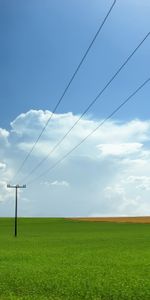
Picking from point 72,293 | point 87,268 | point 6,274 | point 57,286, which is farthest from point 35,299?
point 87,268

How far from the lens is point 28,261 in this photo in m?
36.7

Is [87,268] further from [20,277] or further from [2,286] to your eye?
[2,286]

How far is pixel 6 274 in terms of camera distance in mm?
28500

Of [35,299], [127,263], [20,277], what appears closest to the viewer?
[35,299]

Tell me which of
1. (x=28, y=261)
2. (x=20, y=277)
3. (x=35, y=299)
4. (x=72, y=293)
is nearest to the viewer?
(x=35, y=299)

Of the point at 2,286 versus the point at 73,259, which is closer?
the point at 2,286

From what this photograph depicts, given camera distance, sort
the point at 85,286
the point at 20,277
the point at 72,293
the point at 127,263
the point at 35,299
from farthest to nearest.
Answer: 1. the point at 127,263
2. the point at 20,277
3. the point at 85,286
4. the point at 72,293
5. the point at 35,299

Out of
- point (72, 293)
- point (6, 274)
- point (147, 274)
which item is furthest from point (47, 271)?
point (72, 293)

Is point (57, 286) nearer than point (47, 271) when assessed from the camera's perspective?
Yes

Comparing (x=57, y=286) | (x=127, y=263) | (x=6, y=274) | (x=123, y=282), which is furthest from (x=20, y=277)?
(x=127, y=263)

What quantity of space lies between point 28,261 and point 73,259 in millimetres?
3448

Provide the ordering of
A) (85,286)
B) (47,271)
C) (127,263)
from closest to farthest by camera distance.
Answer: (85,286) → (47,271) → (127,263)

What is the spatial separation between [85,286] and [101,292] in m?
1.85

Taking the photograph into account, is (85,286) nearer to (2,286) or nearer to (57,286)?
(57,286)
